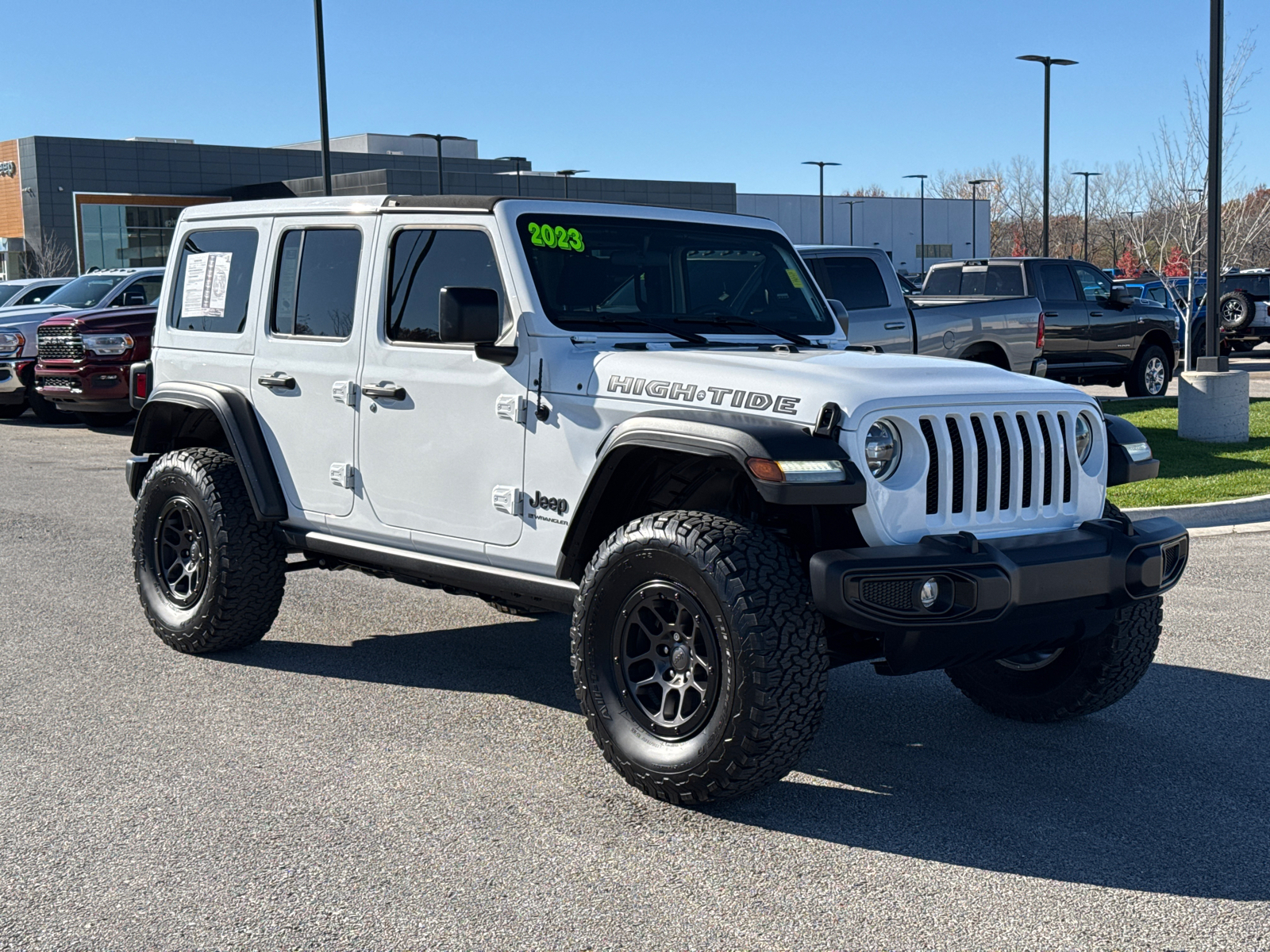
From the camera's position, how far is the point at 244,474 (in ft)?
20.9

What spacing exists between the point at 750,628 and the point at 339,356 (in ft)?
8.54

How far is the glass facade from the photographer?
67.9 m

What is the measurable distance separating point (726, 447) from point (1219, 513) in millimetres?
7089

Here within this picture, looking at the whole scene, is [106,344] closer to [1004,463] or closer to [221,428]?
[221,428]

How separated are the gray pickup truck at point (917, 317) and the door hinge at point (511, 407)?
26.6ft

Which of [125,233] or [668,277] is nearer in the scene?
[668,277]

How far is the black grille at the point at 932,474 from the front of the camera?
457cm

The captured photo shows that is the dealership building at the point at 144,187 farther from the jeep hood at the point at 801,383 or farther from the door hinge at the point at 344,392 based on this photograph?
the jeep hood at the point at 801,383

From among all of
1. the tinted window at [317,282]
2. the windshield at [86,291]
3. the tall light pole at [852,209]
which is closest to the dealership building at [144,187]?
the tall light pole at [852,209]

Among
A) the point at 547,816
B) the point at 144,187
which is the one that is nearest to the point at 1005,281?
the point at 547,816

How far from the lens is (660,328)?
18.4ft

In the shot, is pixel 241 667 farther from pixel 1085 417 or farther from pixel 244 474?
pixel 1085 417

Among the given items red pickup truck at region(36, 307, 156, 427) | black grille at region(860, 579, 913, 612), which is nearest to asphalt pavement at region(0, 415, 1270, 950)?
black grille at region(860, 579, 913, 612)

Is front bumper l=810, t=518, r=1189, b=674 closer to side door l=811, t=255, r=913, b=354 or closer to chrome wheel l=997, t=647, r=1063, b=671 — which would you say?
chrome wheel l=997, t=647, r=1063, b=671
